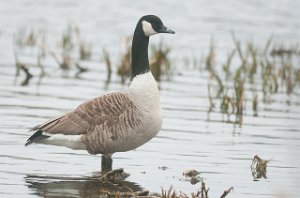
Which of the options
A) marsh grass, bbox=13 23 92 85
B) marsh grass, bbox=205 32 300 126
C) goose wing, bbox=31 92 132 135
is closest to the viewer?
goose wing, bbox=31 92 132 135

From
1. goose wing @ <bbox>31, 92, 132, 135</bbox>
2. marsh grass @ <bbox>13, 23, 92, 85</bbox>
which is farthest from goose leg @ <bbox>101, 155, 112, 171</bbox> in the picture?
marsh grass @ <bbox>13, 23, 92, 85</bbox>

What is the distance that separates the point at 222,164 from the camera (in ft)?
34.7

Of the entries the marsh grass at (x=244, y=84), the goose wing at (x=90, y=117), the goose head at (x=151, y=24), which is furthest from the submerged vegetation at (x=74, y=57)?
the goose wing at (x=90, y=117)

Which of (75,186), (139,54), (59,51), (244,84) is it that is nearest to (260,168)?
(139,54)

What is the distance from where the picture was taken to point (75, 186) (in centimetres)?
920

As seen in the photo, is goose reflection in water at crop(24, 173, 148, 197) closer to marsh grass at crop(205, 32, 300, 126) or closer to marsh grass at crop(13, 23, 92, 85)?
marsh grass at crop(205, 32, 300, 126)

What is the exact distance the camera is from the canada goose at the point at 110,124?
9742 millimetres

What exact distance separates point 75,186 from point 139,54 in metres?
2.13

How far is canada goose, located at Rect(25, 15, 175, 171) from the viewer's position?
9742 mm

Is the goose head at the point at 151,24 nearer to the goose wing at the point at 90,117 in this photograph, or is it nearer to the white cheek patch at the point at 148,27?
the white cheek patch at the point at 148,27

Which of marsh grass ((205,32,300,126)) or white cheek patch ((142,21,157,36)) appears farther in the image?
marsh grass ((205,32,300,126))

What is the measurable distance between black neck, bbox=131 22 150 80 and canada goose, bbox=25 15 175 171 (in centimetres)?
12

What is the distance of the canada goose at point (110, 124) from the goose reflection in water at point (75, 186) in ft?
1.43

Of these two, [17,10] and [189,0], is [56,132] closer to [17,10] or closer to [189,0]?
[17,10]
